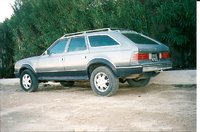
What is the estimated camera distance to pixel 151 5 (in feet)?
37.9

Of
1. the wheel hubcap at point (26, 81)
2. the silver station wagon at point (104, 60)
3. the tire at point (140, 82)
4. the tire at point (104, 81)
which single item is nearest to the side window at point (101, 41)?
the silver station wagon at point (104, 60)

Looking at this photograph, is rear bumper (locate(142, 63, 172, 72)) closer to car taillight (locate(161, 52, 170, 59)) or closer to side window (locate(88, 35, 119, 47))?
car taillight (locate(161, 52, 170, 59))

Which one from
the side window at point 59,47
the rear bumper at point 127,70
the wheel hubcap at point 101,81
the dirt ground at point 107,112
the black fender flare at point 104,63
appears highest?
the side window at point 59,47

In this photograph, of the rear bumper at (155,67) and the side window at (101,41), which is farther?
the side window at (101,41)

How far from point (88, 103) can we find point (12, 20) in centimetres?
901

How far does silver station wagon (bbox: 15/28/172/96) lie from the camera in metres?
7.98

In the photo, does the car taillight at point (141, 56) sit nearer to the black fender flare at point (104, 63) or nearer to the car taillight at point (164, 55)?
the black fender flare at point (104, 63)

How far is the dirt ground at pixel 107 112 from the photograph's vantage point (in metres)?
5.30

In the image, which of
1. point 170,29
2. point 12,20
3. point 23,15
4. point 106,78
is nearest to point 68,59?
point 106,78

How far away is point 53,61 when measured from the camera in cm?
977

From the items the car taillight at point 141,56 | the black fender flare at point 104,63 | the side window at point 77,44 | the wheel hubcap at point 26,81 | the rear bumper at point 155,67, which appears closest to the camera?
the car taillight at point 141,56

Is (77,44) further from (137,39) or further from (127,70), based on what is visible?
(127,70)

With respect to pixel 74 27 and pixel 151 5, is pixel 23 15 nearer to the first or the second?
pixel 74 27

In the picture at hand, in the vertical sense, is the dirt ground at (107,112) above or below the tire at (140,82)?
below
